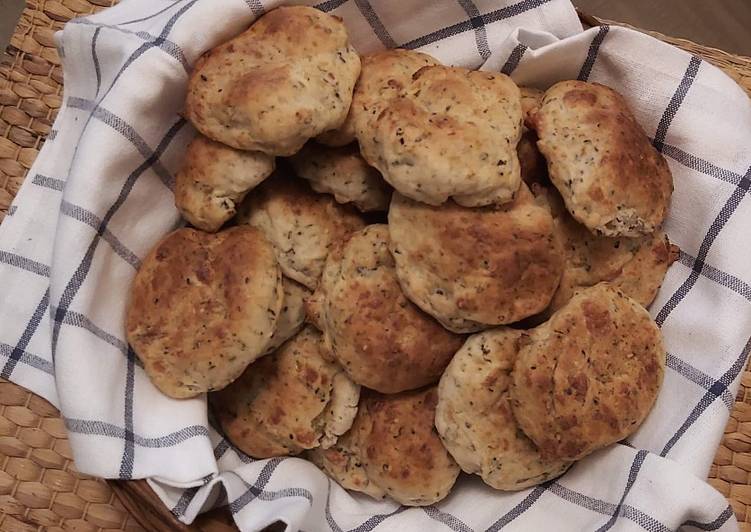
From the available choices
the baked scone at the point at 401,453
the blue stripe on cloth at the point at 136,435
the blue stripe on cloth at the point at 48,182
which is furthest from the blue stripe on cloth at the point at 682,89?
the blue stripe on cloth at the point at 48,182

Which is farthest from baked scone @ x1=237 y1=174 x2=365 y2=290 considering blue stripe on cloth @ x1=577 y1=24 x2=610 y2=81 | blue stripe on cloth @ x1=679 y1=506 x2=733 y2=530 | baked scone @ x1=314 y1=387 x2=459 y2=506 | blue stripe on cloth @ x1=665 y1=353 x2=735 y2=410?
blue stripe on cloth @ x1=679 y1=506 x2=733 y2=530

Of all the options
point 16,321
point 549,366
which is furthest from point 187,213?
point 549,366

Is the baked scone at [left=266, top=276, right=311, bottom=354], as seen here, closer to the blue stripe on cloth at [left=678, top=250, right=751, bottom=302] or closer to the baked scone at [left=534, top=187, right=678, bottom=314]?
the baked scone at [left=534, top=187, right=678, bottom=314]

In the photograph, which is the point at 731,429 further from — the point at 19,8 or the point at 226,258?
the point at 19,8

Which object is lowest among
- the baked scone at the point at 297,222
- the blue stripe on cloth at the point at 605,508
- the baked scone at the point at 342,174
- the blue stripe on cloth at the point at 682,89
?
the blue stripe on cloth at the point at 605,508

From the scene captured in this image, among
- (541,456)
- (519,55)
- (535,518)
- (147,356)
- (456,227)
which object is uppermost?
(519,55)

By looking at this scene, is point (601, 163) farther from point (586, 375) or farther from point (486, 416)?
point (486, 416)

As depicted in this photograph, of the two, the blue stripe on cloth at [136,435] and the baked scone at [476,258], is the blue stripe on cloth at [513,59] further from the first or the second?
the blue stripe on cloth at [136,435]
